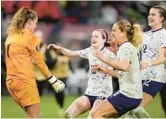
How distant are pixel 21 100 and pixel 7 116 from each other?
16.1ft

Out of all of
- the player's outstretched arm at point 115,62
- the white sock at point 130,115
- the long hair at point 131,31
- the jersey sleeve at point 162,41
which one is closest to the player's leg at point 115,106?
the player's outstretched arm at point 115,62

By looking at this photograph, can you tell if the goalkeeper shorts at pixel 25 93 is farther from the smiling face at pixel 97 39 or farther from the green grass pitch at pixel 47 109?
the green grass pitch at pixel 47 109

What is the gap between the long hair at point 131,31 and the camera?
34.5 feet

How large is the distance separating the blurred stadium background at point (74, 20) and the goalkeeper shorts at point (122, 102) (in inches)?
396

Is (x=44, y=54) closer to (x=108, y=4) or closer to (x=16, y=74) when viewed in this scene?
(x=16, y=74)

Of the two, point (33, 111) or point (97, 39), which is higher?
point (97, 39)

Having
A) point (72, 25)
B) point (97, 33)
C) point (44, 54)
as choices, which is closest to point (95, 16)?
point (72, 25)

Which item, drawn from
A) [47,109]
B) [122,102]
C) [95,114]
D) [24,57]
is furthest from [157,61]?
[47,109]

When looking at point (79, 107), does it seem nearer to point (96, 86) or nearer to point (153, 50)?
point (96, 86)

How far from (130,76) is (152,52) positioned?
1.41 metres

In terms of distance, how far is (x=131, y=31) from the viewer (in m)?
10.6

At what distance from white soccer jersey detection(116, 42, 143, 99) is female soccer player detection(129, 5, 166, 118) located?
42.8 inches

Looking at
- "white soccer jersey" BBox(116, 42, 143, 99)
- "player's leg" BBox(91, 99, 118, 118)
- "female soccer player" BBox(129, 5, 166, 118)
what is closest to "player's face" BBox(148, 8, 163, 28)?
"female soccer player" BBox(129, 5, 166, 118)

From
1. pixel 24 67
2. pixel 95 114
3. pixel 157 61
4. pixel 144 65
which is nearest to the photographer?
pixel 95 114
